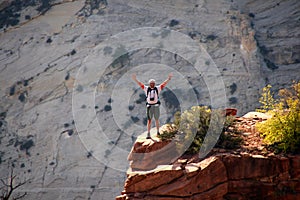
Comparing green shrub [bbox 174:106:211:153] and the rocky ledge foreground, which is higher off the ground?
green shrub [bbox 174:106:211:153]

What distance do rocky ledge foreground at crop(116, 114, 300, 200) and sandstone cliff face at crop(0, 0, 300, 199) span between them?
29898mm

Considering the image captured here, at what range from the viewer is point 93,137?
50.1 m

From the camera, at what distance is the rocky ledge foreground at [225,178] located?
1598cm

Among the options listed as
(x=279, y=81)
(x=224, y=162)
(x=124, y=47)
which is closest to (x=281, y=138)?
(x=224, y=162)

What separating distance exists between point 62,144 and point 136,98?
9623 millimetres

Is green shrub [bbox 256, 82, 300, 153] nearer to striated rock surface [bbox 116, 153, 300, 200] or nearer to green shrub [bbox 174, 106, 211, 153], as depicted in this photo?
striated rock surface [bbox 116, 153, 300, 200]

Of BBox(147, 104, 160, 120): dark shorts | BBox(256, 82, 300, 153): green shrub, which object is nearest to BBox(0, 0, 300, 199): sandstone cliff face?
BBox(147, 104, 160, 120): dark shorts

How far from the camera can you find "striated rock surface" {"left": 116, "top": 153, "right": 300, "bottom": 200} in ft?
52.4

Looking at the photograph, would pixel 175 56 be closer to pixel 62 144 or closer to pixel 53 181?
pixel 62 144

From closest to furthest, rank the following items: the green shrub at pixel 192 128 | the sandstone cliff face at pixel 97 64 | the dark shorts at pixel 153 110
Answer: the green shrub at pixel 192 128, the dark shorts at pixel 153 110, the sandstone cliff face at pixel 97 64

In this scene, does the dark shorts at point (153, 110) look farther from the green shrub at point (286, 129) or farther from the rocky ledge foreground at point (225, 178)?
the green shrub at point (286, 129)

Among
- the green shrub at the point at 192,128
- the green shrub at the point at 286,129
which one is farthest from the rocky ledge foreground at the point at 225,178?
the green shrub at the point at 192,128

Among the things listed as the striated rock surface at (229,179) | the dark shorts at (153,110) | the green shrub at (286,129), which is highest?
the dark shorts at (153,110)

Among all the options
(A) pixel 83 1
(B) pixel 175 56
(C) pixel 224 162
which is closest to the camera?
(C) pixel 224 162
